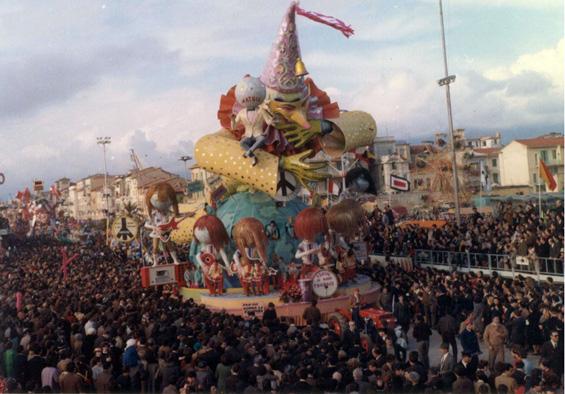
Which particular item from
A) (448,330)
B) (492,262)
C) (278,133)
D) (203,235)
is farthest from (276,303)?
(492,262)

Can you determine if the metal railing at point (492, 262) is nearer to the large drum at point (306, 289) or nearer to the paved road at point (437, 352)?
the paved road at point (437, 352)

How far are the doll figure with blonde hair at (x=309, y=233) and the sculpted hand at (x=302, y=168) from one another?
1495mm

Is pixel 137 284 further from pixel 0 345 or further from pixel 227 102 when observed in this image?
pixel 0 345

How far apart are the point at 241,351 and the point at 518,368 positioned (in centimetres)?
450

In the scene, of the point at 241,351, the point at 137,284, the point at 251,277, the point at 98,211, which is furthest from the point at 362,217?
the point at 98,211

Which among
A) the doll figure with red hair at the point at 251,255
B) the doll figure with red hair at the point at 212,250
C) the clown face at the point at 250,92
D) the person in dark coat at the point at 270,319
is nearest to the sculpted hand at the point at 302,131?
the clown face at the point at 250,92

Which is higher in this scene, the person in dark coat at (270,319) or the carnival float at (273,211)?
the carnival float at (273,211)

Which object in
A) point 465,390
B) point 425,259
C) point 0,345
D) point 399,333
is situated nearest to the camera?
point 465,390

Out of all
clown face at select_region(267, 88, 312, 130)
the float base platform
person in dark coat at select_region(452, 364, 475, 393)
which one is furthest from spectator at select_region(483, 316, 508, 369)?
clown face at select_region(267, 88, 312, 130)

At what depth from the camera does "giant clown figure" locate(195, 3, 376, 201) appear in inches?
734

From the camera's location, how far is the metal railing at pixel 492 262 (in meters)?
18.3

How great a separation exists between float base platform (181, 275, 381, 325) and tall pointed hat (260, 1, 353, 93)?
683cm

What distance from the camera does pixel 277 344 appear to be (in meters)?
10.9

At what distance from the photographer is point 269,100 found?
19547 mm
